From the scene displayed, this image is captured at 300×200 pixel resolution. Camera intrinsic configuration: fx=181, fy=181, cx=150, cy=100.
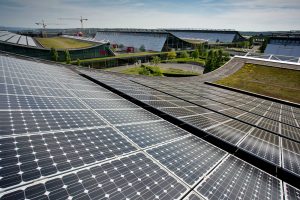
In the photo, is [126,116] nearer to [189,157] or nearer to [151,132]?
[151,132]

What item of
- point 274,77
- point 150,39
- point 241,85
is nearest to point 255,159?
point 241,85

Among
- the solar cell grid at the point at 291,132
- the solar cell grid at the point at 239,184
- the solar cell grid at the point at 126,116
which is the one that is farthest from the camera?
the solar cell grid at the point at 291,132

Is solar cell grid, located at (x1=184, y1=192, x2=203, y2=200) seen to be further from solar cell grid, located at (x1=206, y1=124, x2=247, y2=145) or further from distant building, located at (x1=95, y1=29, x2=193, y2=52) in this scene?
distant building, located at (x1=95, y1=29, x2=193, y2=52)

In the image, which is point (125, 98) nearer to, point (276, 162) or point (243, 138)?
point (243, 138)

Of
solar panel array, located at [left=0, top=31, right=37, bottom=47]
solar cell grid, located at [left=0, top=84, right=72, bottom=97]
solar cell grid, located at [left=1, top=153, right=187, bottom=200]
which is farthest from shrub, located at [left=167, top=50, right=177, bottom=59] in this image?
solar cell grid, located at [left=1, top=153, right=187, bottom=200]

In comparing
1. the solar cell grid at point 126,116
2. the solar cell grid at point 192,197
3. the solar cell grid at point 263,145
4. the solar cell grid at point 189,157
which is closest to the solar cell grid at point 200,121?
the solar cell grid at point 189,157

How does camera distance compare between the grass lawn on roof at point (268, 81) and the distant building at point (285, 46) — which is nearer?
the grass lawn on roof at point (268, 81)

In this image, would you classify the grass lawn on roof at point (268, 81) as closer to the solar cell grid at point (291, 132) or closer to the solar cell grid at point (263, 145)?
the solar cell grid at point (291, 132)

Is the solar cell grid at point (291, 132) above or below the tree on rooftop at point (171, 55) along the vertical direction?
below

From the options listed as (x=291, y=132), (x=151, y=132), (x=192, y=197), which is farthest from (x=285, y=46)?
(x=192, y=197)
